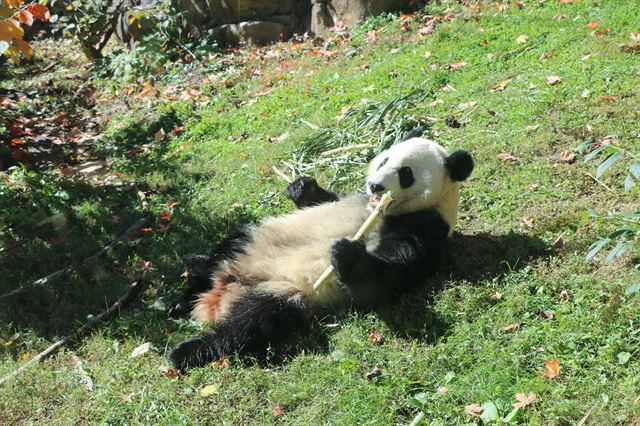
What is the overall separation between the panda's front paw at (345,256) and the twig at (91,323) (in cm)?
204

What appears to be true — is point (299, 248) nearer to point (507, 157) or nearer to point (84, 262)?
point (84, 262)

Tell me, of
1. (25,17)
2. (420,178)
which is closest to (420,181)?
(420,178)

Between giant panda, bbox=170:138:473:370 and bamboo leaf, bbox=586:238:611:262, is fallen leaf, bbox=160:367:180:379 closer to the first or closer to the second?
giant panda, bbox=170:138:473:370

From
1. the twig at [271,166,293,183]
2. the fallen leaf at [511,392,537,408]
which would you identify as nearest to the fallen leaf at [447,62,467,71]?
the twig at [271,166,293,183]

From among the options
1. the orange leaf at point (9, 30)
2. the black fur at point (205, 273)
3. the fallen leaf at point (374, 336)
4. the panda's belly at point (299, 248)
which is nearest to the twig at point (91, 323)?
the black fur at point (205, 273)

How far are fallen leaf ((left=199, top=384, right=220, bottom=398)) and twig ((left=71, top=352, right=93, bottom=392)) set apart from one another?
2.70 ft

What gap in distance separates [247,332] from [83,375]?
3.99 ft

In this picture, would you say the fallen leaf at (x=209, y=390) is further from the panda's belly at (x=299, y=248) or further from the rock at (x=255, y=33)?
the rock at (x=255, y=33)

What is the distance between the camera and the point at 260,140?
842 centimetres

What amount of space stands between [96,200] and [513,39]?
606cm

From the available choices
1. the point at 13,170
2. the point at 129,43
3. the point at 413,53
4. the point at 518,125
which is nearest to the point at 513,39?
the point at 413,53

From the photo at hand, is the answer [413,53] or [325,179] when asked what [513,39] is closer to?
[413,53]

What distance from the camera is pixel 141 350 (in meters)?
4.68

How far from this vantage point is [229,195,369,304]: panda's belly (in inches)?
186
